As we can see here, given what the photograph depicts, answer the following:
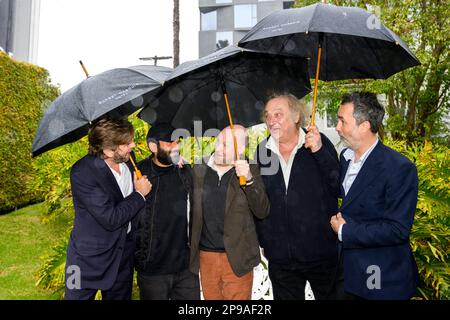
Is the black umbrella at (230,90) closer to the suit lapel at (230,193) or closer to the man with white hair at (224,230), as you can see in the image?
the man with white hair at (224,230)

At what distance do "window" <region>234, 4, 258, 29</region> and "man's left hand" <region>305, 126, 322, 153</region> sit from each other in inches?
1726

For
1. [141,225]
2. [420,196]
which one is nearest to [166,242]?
[141,225]

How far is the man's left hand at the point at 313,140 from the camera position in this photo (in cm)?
306

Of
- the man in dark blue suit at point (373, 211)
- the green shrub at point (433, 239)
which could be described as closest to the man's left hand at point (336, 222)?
the man in dark blue suit at point (373, 211)

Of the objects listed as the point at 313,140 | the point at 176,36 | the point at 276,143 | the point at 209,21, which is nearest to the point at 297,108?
the point at 276,143

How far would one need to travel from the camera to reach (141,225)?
3.40 meters

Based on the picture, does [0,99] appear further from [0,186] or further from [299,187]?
[299,187]

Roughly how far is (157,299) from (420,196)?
3347 millimetres

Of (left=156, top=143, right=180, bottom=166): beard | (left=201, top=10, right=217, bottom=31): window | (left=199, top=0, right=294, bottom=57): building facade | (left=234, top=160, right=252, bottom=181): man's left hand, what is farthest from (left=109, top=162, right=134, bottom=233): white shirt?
(left=201, top=10, right=217, bottom=31): window

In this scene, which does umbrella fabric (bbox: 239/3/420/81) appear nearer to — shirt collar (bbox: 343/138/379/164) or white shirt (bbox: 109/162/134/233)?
shirt collar (bbox: 343/138/379/164)

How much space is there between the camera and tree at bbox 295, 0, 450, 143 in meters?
12.7

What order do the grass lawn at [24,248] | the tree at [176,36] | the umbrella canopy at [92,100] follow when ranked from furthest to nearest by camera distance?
1. the tree at [176,36]
2. the grass lawn at [24,248]
3. the umbrella canopy at [92,100]

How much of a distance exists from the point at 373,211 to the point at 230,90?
185 centimetres

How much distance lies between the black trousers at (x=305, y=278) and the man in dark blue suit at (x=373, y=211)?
0.19m
